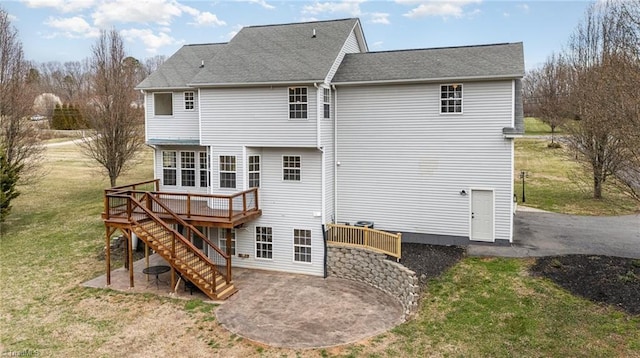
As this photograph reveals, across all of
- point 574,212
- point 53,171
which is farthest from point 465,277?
point 53,171

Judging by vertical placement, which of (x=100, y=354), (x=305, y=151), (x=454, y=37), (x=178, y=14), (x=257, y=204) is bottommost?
(x=100, y=354)

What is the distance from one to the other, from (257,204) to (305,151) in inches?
108

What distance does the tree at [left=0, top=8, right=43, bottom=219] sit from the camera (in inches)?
937

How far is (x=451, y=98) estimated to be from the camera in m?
15.8

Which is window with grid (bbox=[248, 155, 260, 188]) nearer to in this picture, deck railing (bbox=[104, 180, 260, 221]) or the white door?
deck railing (bbox=[104, 180, 260, 221])

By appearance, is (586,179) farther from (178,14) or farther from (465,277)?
(178,14)

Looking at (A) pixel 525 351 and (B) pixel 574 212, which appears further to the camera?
(B) pixel 574 212

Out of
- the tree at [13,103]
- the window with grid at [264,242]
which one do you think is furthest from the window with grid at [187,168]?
the tree at [13,103]

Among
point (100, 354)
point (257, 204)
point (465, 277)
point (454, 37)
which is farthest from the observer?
point (454, 37)

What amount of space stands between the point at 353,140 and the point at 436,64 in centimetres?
419

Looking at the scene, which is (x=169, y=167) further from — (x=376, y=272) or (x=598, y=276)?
(x=598, y=276)

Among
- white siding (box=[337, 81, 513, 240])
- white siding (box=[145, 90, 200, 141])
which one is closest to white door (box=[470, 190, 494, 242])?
white siding (box=[337, 81, 513, 240])

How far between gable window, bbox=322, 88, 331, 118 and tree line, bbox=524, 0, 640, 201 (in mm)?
9394

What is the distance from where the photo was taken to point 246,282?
15461 millimetres
